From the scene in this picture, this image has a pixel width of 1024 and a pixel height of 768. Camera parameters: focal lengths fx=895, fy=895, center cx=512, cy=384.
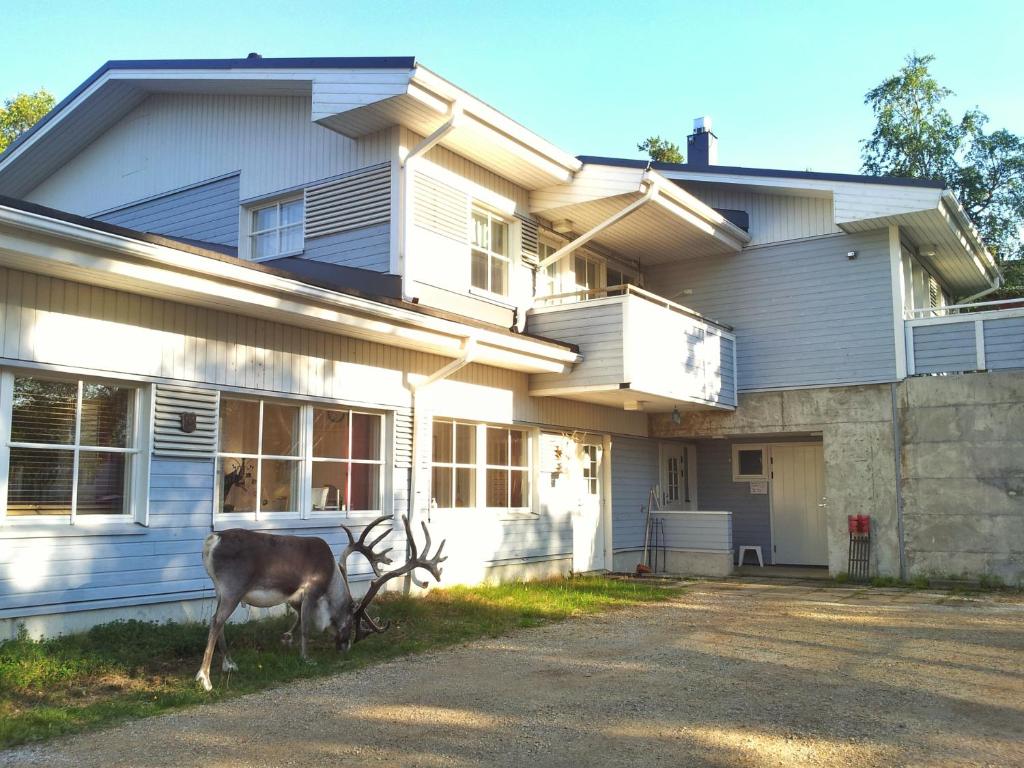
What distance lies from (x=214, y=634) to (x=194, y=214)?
877cm

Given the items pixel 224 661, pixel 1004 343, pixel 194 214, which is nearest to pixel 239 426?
pixel 224 661

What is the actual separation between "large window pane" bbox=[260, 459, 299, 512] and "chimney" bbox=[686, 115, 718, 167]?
11380 millimetres

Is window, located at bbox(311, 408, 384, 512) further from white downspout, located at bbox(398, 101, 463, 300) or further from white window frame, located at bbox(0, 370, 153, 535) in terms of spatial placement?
white window frame, located at bbox(0, 370, 153, 535)

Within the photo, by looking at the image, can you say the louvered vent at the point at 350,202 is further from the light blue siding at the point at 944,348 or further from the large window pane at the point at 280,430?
the light blue siding at the point at 944,348

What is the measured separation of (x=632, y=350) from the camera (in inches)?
480

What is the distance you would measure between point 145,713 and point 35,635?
1975 mm

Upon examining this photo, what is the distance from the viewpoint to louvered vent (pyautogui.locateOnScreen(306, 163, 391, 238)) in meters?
11.5

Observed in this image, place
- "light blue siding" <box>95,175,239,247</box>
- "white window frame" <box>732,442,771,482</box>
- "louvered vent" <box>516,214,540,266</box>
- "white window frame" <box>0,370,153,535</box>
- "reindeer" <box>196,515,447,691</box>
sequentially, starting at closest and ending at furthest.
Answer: "reindeer" <box>196,515,447,691</box>, "white window frame" <box>0,370,153,535</box>, "light blue siding" <box>95,175,239,247</box>, "louvered vent" <box>516,214,540,266</box>, "white window frame" <box>732,442,771,482</box>

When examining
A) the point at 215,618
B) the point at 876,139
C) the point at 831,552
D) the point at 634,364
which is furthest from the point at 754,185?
the point at 876,139

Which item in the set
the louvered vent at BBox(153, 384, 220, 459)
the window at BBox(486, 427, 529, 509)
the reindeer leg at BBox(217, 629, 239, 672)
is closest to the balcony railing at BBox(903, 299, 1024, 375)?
the window at BBox(486, 427, 529, 509)

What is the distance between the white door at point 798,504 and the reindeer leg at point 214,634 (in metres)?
12.2

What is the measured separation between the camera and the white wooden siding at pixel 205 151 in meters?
12.3

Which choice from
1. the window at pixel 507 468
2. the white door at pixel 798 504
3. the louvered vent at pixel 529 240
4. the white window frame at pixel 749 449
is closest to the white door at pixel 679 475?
the white window frame at pixel 749 449

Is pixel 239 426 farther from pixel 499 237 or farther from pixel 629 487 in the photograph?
pixel 629 487
